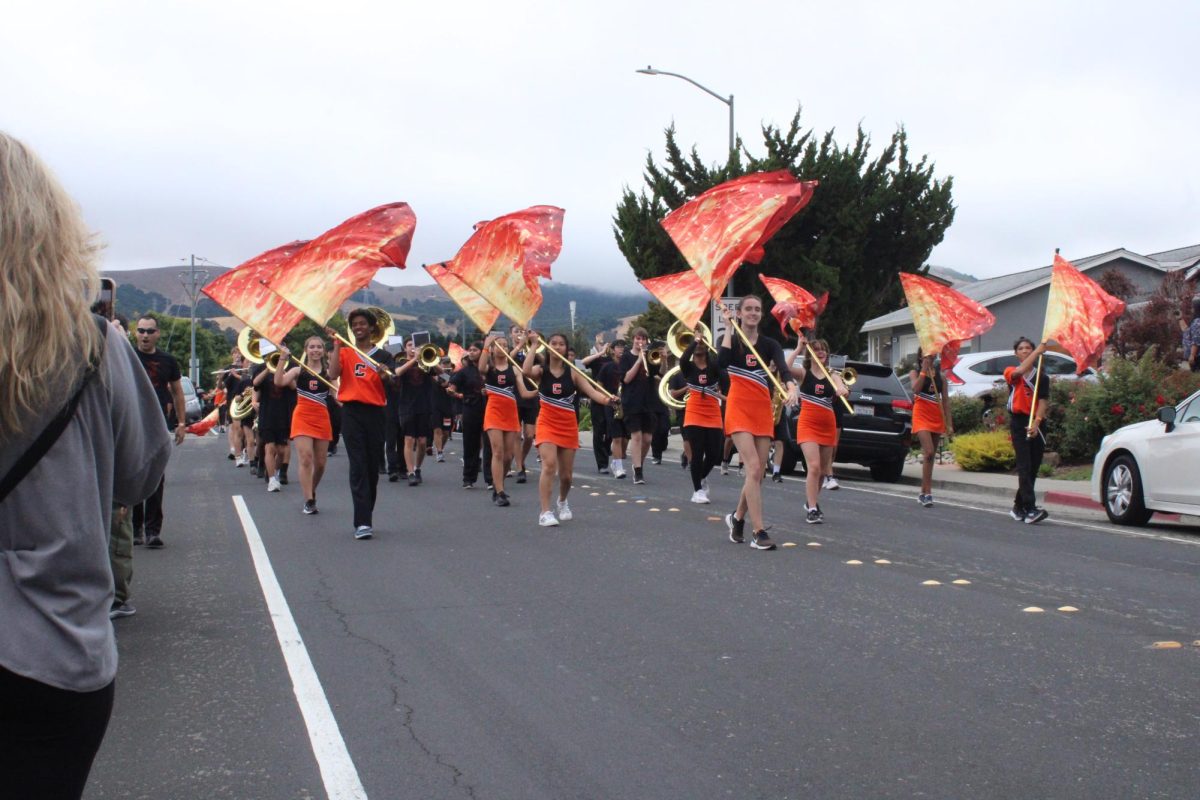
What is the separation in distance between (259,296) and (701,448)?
4993 millimetres

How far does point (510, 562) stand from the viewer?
9281mm

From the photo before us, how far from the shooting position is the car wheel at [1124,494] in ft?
37.9

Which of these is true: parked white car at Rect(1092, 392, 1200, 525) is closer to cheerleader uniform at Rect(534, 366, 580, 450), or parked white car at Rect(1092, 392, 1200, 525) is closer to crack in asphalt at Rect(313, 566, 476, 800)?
cheerleader uniform at Rect(534, 366, 580, 450)

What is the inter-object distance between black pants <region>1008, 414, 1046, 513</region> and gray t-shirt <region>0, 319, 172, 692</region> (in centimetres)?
1063

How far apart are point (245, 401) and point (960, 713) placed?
1632cm

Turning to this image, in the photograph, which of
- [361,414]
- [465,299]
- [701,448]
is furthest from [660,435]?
[361,414]

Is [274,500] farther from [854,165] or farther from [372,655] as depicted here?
[854,165]

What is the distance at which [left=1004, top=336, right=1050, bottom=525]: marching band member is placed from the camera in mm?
11852

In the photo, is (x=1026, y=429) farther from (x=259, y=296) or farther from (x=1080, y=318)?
(x=259, y=296)

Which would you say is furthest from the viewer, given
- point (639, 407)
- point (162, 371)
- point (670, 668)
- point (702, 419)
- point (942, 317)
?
point (639, 407)

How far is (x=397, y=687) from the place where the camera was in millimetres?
5699

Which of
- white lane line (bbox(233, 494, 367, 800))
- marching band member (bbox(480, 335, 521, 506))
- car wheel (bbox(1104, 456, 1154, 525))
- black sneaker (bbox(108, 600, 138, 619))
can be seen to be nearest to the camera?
white lane line (bbox(233, 494, 367, 800))

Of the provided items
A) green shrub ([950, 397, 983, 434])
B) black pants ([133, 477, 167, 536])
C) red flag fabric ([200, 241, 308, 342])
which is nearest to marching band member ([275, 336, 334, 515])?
red flag fabric ([200, 241, 308, 342])

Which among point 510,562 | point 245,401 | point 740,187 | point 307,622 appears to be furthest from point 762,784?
point 245,401
